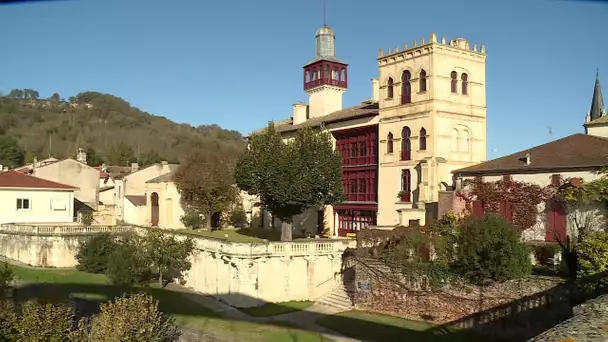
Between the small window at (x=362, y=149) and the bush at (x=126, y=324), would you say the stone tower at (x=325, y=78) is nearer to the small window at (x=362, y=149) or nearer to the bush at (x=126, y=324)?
the small window at (x=362, y=149)

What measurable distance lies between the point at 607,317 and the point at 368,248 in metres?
22.2

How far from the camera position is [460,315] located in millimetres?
24516

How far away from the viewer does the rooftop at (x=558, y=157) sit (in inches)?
1065

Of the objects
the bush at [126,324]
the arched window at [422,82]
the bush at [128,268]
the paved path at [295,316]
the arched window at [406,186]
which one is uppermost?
the arched window at [422,82]

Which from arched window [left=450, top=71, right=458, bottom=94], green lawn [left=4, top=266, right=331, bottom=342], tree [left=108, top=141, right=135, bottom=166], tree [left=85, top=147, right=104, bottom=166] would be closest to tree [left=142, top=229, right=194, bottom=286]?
green lawn [left=4, top=266, right=331, bottom=342]

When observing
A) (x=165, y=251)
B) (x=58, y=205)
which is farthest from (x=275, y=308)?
(x=58, y=205)

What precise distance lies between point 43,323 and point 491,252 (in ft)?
55.5

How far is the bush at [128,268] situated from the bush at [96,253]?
487 centimetres

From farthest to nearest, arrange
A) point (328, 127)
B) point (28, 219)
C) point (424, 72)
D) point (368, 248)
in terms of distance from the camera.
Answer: point (28, 219), point (328, 127), point (424, 72), point (368, 248)

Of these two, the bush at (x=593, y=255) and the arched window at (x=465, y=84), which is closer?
the bush at (x=593, y=255)

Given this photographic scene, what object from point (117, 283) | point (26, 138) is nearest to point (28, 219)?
point (117, 283)

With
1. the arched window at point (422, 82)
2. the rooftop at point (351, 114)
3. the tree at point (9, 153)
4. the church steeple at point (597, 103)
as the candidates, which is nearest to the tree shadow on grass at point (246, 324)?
the arched window at point (422, 82)

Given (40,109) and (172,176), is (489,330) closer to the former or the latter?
(172,176)

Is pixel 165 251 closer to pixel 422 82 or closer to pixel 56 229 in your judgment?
pixel 56 229
